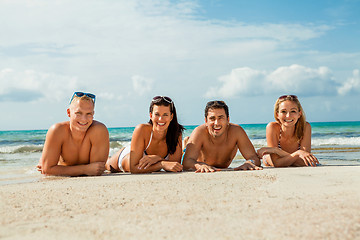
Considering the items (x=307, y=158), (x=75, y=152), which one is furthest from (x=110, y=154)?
(x=307, y=158)

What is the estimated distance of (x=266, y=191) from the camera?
347 centimetres

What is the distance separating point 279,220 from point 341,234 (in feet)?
1.32

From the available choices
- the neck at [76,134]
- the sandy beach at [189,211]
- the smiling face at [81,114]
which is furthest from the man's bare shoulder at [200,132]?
the sandy beach at [189,211]

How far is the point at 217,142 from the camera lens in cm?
615

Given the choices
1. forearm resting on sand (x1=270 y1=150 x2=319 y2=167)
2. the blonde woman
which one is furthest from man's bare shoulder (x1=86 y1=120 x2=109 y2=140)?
forearm resting on sand (x1=270 y1=150 x2=319 y2=167)

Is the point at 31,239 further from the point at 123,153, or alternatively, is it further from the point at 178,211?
the point at 123,153

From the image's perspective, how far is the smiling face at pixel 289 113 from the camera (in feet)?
20.8

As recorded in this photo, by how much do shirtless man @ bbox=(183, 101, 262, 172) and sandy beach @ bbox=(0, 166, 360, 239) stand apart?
172 centimetres

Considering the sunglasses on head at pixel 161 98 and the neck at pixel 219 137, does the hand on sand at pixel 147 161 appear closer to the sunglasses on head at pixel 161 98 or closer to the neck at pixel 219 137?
the sunglasses on head at pixel 161 98

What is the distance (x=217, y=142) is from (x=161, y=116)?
1.17 meters

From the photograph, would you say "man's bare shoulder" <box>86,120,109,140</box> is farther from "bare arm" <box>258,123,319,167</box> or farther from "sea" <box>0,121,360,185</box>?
"bare arm" <box>258,123,319,167</box>

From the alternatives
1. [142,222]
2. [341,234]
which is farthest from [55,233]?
[341,234]

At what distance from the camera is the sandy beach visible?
2.29 meters

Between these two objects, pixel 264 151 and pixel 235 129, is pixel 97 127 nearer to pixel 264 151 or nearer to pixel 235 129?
pixel 235 129
